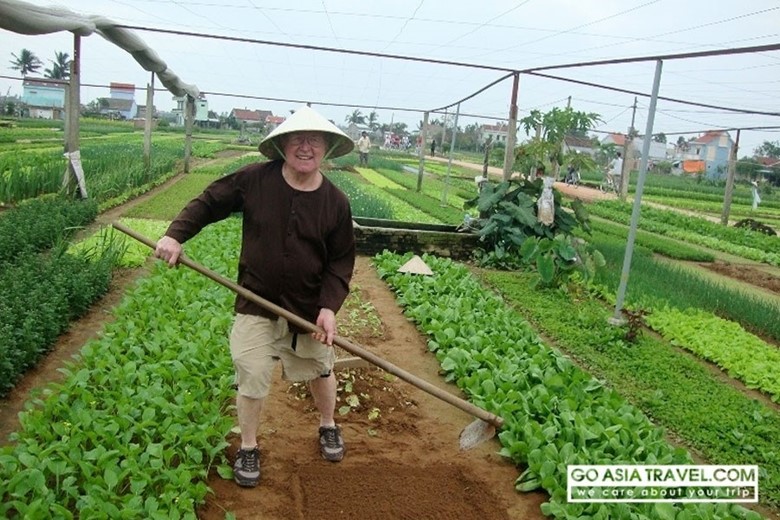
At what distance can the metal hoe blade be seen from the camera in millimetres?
3445

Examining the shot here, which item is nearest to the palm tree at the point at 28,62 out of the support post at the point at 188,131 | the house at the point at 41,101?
the house at the point at 41,101

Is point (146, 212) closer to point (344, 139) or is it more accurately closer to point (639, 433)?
point (344, 139)

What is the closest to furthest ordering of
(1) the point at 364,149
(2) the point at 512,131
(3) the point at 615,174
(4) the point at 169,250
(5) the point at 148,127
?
(4) the point at 169,250 → (2) the point at 512,131 → (5) the point at 148,127 → (1) the point at 364,149 → (3) the point at 615,174

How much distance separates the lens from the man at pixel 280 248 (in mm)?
3205

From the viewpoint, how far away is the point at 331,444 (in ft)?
11.5

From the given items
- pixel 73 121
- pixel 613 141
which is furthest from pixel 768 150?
pixel 73 121

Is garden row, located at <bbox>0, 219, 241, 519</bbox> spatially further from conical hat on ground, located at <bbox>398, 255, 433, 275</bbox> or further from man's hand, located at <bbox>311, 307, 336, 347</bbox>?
conical hat on ground, located at <bbox>398, 255, 433, 275</bbox>

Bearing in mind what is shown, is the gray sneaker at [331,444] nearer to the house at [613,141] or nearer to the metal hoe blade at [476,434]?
the metal hoe blade at [476,434]

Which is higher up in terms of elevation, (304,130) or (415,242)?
(304,130)

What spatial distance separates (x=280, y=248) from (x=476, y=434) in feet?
4.44

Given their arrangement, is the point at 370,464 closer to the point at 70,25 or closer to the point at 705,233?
the point at 70,25

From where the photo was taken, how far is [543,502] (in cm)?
329

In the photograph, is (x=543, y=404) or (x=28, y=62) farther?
(x=28, y=62)

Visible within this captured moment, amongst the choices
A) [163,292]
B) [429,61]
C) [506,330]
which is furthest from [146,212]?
[506,330]
